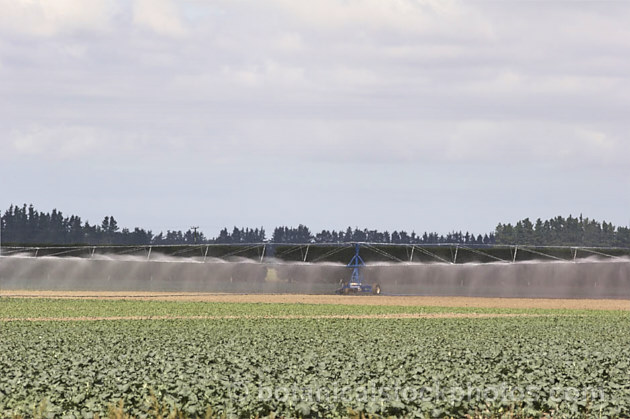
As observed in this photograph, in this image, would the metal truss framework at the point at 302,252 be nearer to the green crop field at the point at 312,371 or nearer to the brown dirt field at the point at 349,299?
the brown dirt field at the point at 349,299

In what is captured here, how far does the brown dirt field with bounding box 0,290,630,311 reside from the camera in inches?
2921

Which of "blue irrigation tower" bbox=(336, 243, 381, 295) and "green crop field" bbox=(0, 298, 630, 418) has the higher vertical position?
"blue irrigation tower" bbox=(336, 243, 381, 295)

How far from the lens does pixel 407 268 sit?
88.9 m

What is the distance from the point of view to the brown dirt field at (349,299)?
74188mm

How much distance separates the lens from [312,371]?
78.6 feet

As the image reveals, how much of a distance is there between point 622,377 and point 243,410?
9997 millimetres

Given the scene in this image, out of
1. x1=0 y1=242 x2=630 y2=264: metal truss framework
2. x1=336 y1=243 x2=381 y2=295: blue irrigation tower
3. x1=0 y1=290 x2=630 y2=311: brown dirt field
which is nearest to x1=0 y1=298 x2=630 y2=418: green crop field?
x1=0 y1=290 x2=630 y2=311: brown dirt field

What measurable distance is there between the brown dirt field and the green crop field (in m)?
29.5

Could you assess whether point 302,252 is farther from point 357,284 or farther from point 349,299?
point 349,299

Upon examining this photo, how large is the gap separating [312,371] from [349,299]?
57589mm

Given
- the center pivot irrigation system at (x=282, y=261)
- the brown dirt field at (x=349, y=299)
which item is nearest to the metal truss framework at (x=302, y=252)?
the center pivot irrigation system at (x=282, y=261)

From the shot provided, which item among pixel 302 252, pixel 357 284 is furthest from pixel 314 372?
pixel 302 252

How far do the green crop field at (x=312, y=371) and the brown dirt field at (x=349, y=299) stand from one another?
29.5 metres

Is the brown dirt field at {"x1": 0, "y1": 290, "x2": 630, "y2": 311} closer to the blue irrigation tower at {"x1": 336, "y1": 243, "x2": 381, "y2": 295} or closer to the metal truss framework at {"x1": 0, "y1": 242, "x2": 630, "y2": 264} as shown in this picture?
the blue irrigation tower at {"x1": 336, "y1": 243, "x2": 381, "y2": 295}
